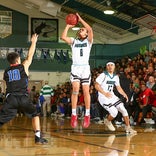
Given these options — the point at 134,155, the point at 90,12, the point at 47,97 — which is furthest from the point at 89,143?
the point at 90,12

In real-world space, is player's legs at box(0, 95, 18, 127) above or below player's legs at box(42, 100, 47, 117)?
above

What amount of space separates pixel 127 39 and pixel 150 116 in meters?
15.1

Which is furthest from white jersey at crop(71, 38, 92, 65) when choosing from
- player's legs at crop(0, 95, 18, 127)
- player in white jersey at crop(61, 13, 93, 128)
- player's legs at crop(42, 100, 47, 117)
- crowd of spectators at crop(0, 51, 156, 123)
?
player's legs at crop(42, 100, 47, 117)

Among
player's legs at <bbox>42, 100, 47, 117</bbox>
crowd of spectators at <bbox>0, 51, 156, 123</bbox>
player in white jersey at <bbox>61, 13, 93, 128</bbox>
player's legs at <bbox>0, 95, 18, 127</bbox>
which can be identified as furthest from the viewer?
player's legs at <bbox>42, 100, 47, 117</bbox>

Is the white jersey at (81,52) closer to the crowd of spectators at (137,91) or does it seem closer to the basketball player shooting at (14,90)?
the basketball player shooting at (14,90)

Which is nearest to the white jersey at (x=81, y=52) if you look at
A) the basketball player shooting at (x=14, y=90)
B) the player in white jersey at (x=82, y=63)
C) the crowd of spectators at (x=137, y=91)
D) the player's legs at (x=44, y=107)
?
the player in white jersey at (x=82, y=63)

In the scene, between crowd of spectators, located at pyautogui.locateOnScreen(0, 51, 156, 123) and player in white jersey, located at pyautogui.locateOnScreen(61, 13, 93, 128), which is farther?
crowd of spectators, located at pyautogui.locateOnScreen(0, 51, 156, 123)

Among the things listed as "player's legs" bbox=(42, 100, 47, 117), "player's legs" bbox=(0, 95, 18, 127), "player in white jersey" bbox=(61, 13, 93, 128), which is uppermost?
"player in white jersey" bbox=(61, 13, 93, 128)

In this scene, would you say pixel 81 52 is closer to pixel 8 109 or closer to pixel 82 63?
pixel 82 63

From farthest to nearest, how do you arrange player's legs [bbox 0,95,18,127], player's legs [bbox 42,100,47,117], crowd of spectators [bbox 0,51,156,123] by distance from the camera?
player's legs [bbox 42,100,47,117] < crowd of spectators [bbox 0,51,156,123] < player's legs [bbox 0,95,18,127]

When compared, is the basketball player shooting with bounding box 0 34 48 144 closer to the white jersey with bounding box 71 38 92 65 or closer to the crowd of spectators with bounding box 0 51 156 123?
the white jersey with bounding box 71 38 92 65

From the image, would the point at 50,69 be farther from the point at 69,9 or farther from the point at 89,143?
the point at 89,143

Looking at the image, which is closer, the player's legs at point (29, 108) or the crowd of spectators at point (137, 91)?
the player's legs at point (29, 108)

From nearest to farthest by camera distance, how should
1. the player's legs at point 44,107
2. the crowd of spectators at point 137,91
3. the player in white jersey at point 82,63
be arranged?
the player in white jersey at point 82,63 → the crowd of spectators at point 137,91 → the player's legs at point 44,107
